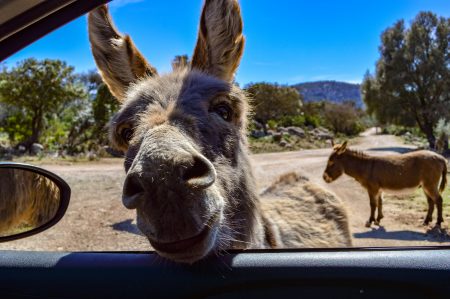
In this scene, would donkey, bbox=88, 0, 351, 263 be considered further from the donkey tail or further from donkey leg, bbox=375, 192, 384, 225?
the donkey tail

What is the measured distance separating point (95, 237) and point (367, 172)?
403 cm

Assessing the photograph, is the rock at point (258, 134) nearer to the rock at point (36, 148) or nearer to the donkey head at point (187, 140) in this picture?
the donkey head at point (187, 140)

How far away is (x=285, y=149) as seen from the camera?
4.25m

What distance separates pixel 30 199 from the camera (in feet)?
6.19

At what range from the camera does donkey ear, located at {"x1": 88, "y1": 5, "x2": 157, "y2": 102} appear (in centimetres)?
229

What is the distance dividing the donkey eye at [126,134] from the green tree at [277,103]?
196 centimetres

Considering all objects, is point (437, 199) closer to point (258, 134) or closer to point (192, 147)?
point (258, 134)

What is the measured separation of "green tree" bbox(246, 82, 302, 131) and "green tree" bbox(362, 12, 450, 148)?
92cm

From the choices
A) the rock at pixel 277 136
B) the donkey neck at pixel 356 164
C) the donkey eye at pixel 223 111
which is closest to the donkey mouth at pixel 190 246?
the donkey eye at pixel 223 111

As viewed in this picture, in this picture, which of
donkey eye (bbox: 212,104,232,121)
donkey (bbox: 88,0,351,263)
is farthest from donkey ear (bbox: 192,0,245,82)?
donkey eye (bbox: 212,104,232,121)

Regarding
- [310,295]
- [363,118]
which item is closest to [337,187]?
[363,118]

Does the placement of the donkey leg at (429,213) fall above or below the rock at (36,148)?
below

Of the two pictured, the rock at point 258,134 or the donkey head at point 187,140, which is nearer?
the donkey head at point 187,140

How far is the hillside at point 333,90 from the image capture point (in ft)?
9.71
